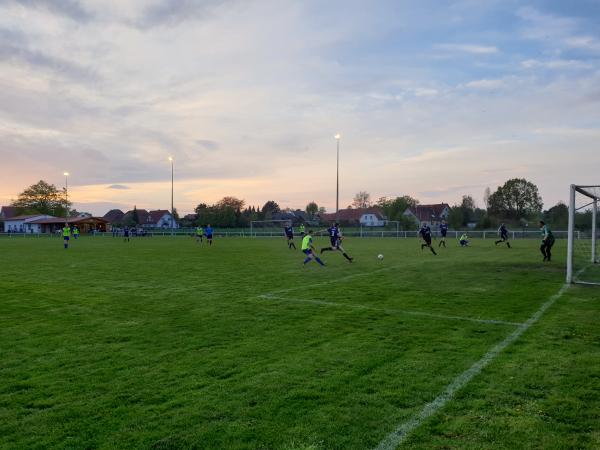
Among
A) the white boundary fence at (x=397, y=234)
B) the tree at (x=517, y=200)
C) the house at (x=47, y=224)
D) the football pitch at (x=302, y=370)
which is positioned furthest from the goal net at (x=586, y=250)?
the house at (x=47, y=224)

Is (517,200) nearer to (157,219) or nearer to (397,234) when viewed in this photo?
(397,234)

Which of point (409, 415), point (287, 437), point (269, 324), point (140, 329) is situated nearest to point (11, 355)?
point (140, 329)

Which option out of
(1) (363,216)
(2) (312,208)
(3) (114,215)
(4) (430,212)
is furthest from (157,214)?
(4) (430,212)

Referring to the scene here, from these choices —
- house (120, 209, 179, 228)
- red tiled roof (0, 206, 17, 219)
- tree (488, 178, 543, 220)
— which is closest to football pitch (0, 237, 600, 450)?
tree (488, 178, 543, 220)

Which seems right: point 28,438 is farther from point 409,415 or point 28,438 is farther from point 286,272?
point 286,272

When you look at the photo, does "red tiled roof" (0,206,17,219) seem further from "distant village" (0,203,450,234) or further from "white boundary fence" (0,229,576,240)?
"white boundary fence" (0,229,576,240)

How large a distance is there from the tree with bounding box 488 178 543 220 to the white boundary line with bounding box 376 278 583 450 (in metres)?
78.1

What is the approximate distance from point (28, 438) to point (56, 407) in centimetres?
61

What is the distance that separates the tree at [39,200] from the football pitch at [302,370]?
110011 millimetres

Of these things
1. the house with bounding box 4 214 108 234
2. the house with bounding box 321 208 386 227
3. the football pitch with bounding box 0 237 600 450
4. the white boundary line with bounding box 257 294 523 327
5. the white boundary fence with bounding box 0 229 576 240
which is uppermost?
the house with bounding box 321 208 386 227

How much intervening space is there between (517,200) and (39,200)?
107 meters

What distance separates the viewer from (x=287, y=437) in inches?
145

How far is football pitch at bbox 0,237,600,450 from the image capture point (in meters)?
3.78

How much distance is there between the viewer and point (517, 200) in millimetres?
78688
